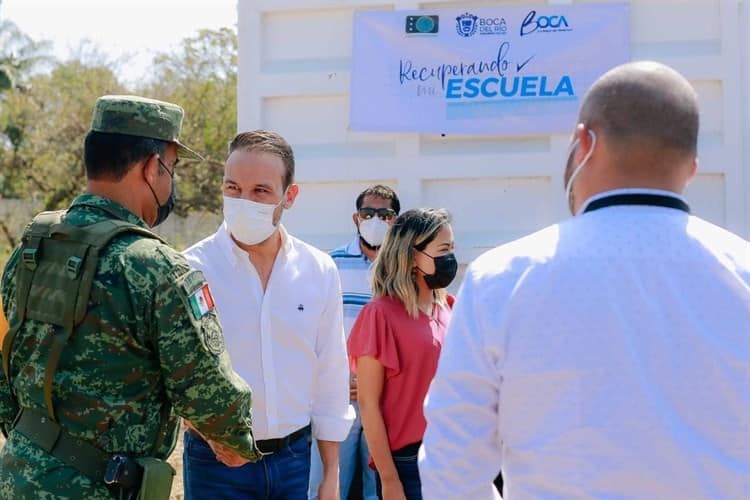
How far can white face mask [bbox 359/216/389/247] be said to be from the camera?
3.99 metres

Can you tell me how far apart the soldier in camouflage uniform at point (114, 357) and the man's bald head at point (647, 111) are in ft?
3.71

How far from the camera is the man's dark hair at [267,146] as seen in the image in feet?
10.1

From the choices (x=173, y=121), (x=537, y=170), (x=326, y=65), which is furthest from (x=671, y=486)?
(x=326, y=65)

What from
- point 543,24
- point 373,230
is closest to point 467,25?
point 543,24

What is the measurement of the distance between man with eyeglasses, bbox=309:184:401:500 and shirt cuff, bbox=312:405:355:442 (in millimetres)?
706

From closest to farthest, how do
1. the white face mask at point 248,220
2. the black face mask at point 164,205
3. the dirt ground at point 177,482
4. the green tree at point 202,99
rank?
the black face mask at point 164,205 → the white face mask at point 248,220 → the dirt ground at point 177,482 → the green tree at point 202,99

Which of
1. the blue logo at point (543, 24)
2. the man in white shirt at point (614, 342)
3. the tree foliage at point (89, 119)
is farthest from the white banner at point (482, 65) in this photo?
the tree foliage at point (89, 119)

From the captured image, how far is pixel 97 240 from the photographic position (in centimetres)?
218

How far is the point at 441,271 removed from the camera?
11.4 ft

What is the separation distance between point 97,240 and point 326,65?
2317 millimetres

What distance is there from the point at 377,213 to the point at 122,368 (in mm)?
1999

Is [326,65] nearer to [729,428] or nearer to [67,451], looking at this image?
[67,451]

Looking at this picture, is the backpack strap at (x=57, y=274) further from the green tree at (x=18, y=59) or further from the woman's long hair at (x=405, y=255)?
the green tree at (x=18, y=59)

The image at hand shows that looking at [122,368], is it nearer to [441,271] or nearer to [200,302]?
[200,302]
